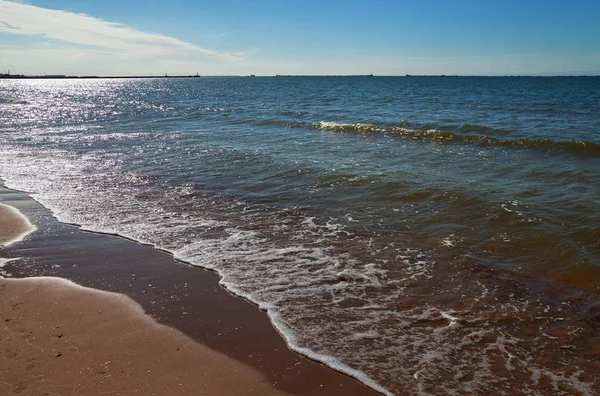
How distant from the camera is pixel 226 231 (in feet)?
26.7

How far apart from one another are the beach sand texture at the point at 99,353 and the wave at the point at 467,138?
15569 millimetres

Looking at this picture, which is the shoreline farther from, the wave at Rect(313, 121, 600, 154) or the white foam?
the wave at Rect(313, 121, 600, 154)

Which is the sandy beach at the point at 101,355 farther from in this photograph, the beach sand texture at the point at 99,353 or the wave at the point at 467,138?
the wave at the point at 467,138

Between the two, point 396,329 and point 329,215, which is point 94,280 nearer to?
point 396,329

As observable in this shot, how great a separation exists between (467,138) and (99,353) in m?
17.5

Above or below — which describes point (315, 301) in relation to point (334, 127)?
below

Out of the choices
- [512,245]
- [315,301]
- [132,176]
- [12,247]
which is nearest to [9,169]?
[132,176]

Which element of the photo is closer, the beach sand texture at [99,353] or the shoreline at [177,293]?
the beach sand texture at [99,353]

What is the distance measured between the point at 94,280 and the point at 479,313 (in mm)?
5204

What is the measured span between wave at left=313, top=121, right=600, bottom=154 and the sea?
5.4 inches

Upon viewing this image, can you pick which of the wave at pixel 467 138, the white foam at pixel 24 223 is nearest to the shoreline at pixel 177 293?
the white foam at pixel 24 223

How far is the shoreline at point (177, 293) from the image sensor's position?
162 inches

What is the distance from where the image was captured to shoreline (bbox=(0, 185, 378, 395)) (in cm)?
412

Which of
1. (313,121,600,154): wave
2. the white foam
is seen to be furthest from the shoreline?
(313,121,600,154): wave
